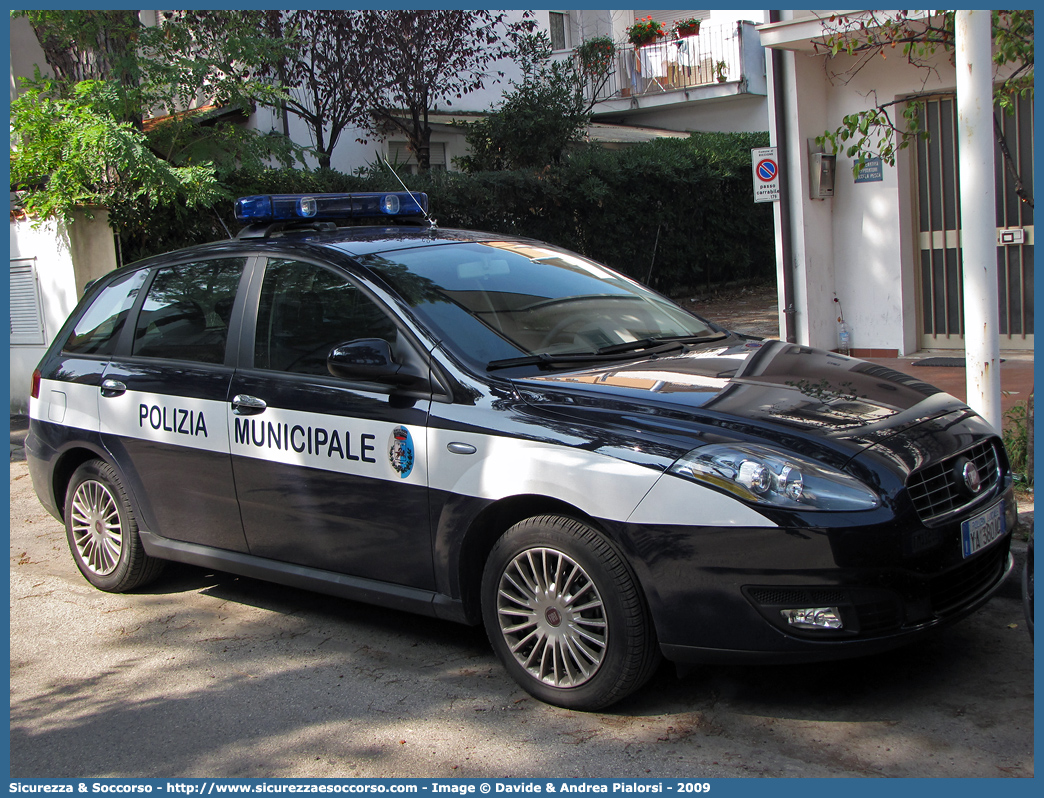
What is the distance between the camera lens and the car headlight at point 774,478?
3.23 metres

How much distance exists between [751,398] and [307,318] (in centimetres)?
199

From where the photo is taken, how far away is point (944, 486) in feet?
11.5

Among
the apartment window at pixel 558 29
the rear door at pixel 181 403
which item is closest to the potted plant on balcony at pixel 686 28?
the apartment window at pixel 558 29

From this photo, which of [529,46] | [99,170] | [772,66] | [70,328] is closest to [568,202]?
[529,46]

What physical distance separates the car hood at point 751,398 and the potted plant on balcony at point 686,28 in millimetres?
22177

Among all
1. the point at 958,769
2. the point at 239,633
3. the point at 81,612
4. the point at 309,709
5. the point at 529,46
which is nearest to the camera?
the point at 958,769

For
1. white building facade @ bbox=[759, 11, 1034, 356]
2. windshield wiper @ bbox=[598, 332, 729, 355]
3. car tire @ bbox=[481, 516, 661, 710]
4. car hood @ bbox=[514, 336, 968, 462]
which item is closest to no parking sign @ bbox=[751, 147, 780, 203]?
white building facade @ bbox=[759, 11, 1034, 356]

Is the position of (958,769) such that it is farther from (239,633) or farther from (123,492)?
(123,492)

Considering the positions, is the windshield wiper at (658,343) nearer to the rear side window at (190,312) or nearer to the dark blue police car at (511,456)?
the dark blue police car at (511,456)

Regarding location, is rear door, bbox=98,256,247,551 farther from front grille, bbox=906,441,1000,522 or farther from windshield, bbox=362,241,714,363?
front grille, bbox=906,441,1000,522

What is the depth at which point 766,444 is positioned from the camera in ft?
11.0

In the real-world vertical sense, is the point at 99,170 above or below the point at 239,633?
above

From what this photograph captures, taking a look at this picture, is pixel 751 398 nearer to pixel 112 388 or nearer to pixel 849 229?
pixel 112 388

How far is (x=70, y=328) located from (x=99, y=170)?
5256 millimetres
